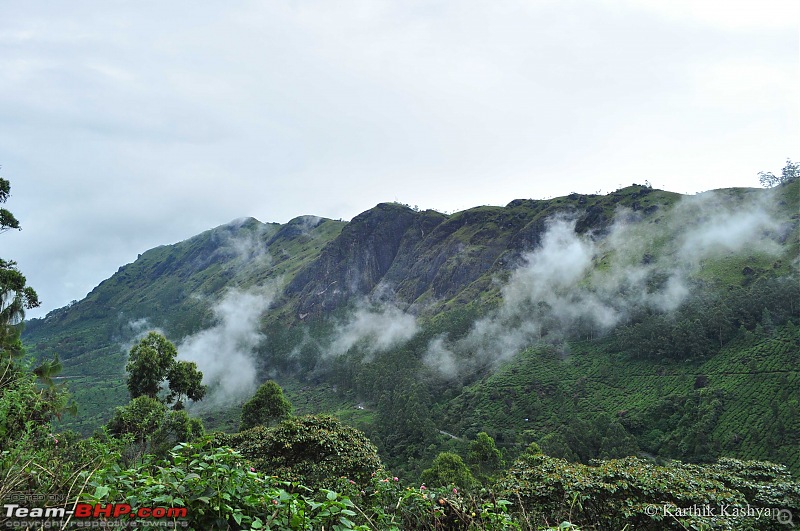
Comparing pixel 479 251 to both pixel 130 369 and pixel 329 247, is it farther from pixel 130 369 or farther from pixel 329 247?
pixel 130 369

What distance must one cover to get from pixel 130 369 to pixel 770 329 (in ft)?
315

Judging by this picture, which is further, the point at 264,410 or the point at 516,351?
the point at 516,351

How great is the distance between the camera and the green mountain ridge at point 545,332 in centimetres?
6469

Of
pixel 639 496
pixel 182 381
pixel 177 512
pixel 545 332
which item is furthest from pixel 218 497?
pixel 545 332

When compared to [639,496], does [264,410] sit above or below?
below

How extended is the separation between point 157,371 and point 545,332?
92900 millimetres

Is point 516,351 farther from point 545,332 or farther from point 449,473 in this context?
point 449,473

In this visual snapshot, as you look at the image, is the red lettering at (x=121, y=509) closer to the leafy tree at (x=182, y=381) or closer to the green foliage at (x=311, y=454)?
the green foliage at (x=311, y=454)

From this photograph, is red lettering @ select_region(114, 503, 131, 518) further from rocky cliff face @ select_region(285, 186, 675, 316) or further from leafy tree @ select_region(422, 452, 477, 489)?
rocky cliff face @ select_region(285, 186, 675, 316)

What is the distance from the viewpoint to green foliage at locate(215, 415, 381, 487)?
1591 cm

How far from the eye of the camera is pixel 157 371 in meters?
29.0

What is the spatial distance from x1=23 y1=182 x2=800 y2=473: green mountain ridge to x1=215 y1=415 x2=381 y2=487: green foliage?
4486 cm

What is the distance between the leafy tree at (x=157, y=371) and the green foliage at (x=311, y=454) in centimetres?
1553

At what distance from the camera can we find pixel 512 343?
103 meters
